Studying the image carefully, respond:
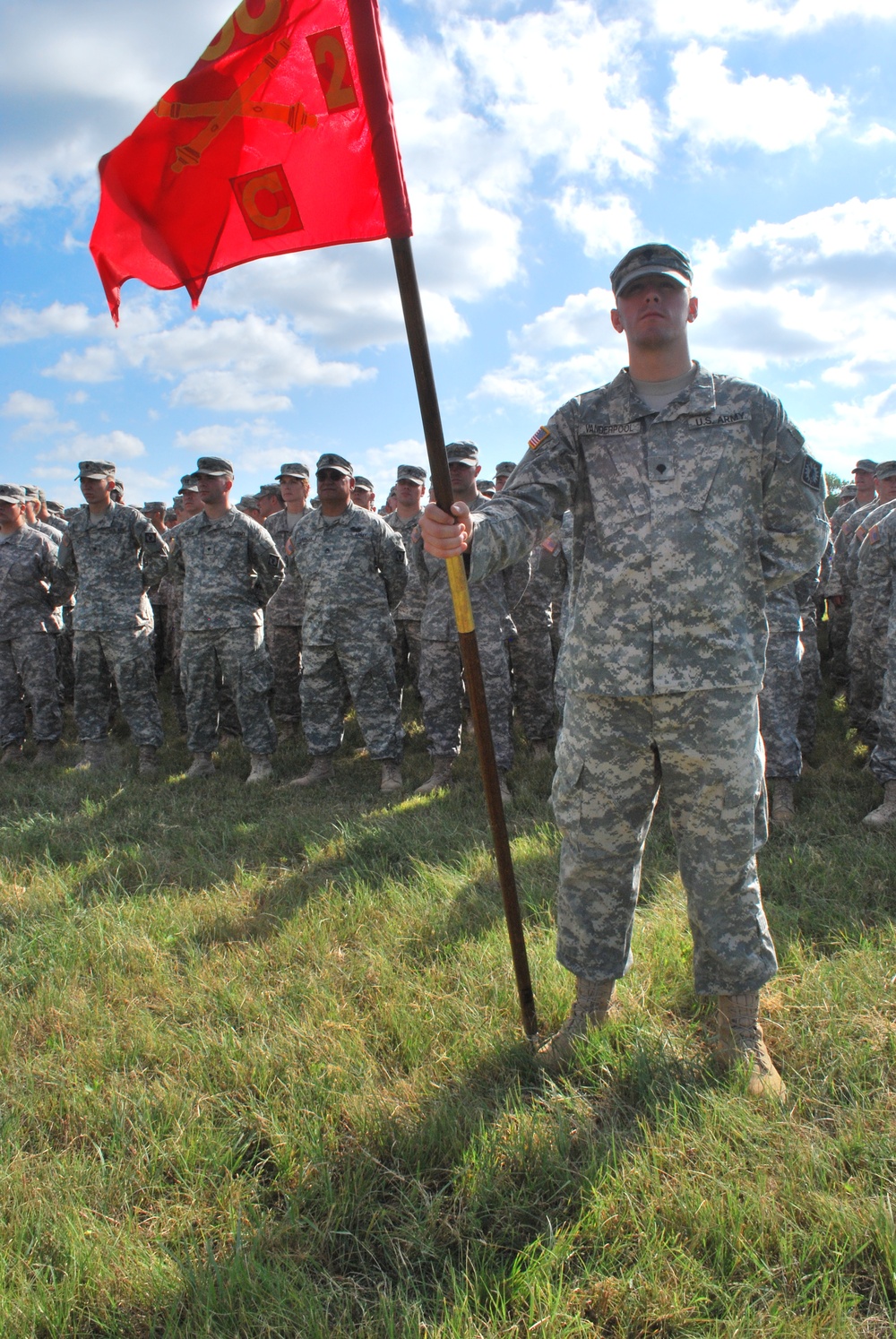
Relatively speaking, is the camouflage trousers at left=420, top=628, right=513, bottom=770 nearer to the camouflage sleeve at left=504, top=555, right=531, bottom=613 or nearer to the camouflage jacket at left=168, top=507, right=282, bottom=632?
the camouflage sleeve at left=504, top=555, right=531, bottom=613

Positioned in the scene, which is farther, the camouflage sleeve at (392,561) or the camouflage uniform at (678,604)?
the camouflage sleeve at (392,561)

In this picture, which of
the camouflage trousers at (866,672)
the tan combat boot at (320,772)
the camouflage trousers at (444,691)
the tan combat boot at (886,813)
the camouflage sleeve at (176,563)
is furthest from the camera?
the camouflage sleeve at (176,563)

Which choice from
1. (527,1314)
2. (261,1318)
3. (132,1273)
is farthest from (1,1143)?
(527,1314)

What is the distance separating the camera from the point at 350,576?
23.2ft

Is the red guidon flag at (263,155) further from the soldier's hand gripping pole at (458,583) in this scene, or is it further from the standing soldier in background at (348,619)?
the standing soldier in background at (348,619)

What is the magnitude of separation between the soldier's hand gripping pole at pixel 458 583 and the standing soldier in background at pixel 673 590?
90 mm

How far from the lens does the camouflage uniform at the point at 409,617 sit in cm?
877

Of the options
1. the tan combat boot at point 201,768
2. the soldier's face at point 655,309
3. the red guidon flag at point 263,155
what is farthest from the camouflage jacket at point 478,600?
the red guidon flag at point 263,155

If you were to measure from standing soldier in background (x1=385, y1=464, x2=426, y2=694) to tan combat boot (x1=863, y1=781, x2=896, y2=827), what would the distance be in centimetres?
424

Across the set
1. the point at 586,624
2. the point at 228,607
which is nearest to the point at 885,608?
the point at 586,624

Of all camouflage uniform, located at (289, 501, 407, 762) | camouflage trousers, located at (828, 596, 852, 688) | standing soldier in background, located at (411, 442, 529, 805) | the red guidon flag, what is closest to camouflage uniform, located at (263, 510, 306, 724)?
camouflage uniform, located at (289, 501, 407, 762)

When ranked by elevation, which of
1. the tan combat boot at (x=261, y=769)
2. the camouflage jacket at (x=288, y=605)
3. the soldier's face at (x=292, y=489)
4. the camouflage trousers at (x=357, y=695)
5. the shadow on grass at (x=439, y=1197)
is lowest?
the shadow on grass at (x=439, y=1197)

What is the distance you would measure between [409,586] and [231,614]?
208 centimetres

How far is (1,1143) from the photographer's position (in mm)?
2609
